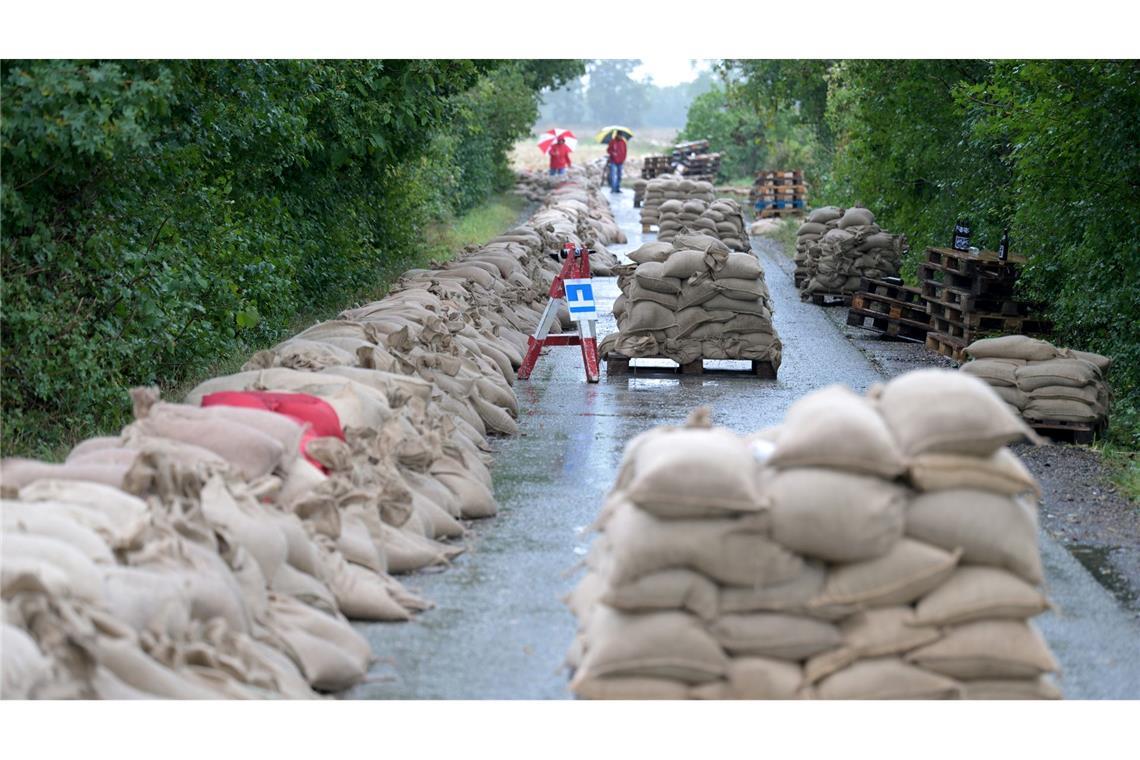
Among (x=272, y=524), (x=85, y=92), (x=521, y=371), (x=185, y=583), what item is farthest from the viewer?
(x=521, y=371)

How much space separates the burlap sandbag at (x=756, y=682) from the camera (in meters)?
4.51

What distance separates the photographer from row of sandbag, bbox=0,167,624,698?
3.98 m

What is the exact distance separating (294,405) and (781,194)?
27.0 metres

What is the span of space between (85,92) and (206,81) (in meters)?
2.87

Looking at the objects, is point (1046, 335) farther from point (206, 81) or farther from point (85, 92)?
point (85, 92)

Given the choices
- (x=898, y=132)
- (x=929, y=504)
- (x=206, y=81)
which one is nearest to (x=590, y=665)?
(x=929, y=504)

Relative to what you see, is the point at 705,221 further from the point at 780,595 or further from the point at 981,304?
the point at 780,595

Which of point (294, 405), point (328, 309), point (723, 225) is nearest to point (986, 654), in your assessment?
point (294, 405)

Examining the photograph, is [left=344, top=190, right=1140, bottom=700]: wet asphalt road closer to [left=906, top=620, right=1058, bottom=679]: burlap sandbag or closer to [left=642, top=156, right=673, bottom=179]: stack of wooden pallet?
[left=906, top=620, right=1058, bottom=679]: burlap sandbag

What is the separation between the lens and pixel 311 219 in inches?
603

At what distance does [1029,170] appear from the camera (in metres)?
12.1

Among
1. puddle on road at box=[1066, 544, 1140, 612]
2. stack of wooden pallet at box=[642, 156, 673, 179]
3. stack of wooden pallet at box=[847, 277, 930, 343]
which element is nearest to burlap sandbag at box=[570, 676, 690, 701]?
puddle on road at box=[1066, 544, 1140, 612]

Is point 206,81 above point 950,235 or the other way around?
above

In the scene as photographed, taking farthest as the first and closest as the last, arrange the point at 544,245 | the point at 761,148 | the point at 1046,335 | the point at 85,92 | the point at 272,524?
the point at 761,148
the point at 544,245
the point at 1046,335
the point at 85,92
the point at 272,524
